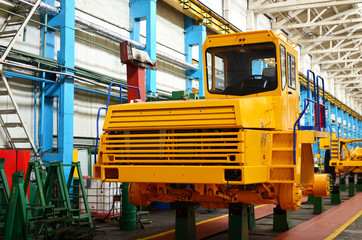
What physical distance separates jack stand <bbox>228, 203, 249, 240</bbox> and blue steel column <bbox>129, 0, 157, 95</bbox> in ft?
30.9

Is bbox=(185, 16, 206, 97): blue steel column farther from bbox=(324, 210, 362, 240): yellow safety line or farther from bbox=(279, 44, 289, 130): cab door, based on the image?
bbox=(279, 44, 289, 130): cab door

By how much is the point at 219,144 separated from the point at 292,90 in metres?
2.54

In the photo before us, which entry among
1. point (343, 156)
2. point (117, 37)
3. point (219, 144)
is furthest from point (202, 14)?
point (219, 144)

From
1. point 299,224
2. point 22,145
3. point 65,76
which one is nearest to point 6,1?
point 65,76

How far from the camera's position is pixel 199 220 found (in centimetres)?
1066

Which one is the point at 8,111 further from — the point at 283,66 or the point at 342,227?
the point at 342,227

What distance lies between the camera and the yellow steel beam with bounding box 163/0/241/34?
58.9ft

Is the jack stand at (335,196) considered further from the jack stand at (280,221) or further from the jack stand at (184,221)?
the jack stand at (184,221)

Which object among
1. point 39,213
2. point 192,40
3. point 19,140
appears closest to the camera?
point 39,213

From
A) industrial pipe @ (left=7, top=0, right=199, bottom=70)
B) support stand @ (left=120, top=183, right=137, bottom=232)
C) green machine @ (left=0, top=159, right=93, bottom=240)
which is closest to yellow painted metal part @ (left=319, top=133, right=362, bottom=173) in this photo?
industrial pipe @ (left=7, top=0, right=199, bottom=70)

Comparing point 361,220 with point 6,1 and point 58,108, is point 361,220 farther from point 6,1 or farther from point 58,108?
point 6,1

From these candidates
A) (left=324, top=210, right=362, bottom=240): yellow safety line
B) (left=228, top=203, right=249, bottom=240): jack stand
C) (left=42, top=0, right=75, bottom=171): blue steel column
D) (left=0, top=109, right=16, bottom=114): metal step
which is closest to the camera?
(left=228, top=203, right=249, bottom=240): jack stand

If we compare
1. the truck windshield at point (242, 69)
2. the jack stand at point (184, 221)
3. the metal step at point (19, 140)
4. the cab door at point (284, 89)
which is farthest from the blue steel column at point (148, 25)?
the jack stand at point (184, 221)

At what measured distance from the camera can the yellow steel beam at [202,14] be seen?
58.9ft
